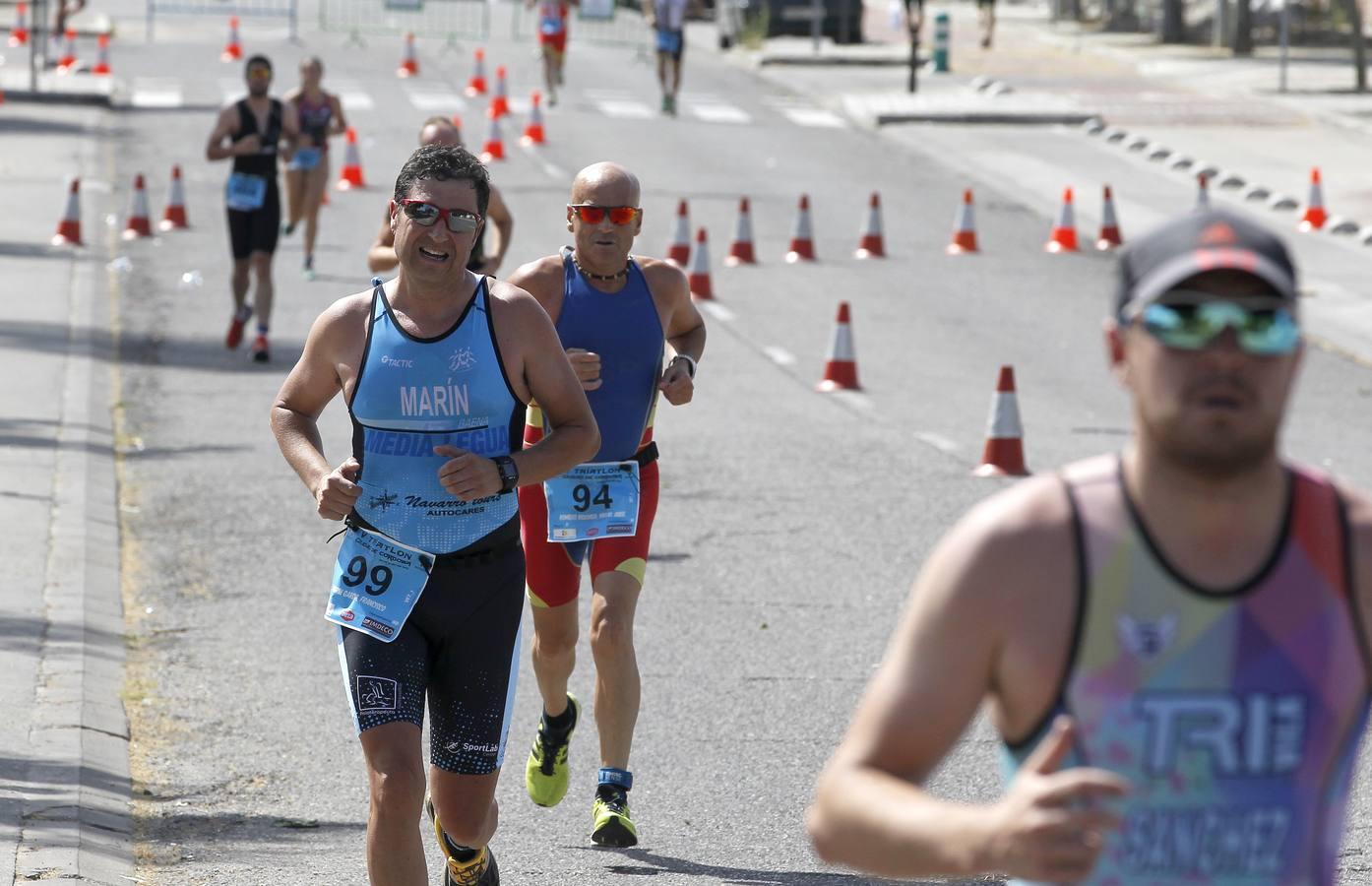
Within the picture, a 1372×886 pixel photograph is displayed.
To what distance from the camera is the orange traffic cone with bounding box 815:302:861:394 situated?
16.0m

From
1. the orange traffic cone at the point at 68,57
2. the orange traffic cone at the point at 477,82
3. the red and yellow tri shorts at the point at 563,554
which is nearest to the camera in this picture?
the red and yellow tri shorts at the point at 563,554

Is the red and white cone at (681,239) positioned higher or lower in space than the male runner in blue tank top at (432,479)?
lower

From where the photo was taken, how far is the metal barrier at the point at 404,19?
44656 mm

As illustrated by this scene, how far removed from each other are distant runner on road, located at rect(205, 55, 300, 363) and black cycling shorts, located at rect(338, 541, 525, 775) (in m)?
10.7

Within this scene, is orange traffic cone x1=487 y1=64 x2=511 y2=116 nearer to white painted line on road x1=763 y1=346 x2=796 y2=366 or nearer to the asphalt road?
the asphalt road

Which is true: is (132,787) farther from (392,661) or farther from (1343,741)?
(1343,741)

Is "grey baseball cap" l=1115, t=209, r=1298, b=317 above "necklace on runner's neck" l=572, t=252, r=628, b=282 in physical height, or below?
above

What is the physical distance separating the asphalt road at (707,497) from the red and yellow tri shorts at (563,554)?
0.74 meters

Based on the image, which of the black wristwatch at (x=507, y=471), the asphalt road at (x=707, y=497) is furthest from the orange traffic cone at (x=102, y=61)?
the black wristwatch at (x=507, y=471)

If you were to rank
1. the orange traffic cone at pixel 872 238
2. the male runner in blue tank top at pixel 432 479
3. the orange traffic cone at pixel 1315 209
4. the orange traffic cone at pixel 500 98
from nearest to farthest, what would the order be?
the male runner in blue tank top at pixel 432 479 < the orange traffic cone at pixel 872 238 < the orange traffic cone at pixel 1315 209 < the orange traffic cone at pixel 500 98

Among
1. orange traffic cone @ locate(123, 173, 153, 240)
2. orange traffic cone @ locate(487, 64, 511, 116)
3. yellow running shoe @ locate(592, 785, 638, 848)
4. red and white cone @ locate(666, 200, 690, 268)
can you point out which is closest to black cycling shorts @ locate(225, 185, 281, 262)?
red and white cone @ locate(666, 200, 690, 268)

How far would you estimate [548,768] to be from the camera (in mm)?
7145

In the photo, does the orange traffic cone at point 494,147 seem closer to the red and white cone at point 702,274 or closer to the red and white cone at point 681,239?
the red and white cone at point 681,239

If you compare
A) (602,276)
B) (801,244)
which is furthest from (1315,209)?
(602,276)
